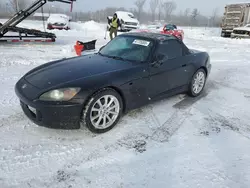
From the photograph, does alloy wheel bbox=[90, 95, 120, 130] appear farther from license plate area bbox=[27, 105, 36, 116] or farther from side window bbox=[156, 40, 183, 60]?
side window bbox=[156, 40, 183, 60]

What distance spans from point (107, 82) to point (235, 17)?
22.3 m

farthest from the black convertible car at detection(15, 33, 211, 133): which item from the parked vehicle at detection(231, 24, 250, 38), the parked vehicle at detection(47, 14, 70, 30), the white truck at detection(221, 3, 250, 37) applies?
the white truck at detection(221, 3, 250, 37)

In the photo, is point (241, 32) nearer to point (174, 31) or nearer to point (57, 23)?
point (174, 31)

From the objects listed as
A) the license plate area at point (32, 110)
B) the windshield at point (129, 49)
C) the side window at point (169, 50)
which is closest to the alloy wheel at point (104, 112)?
the license plate area at point (32, 110)

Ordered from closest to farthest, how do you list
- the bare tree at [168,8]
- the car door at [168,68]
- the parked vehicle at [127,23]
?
the car door at [168,68]
the parked vehicle at [127,23]
the bare tree at [168,8]

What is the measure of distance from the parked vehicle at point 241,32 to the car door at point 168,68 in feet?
57.7

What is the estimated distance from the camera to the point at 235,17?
69.8ft

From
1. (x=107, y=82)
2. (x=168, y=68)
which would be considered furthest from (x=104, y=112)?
(x=168, y=68)

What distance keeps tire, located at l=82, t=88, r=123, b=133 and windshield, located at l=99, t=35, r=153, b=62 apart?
0.92 metres

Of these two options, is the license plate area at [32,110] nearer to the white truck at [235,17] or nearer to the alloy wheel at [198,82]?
the alloy wheel at [198,82]

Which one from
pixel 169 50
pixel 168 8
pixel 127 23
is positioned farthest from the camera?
pixel 168 8

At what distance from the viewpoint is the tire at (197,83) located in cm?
486

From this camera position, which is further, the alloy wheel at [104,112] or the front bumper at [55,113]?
the alloy wheel at [104,112]

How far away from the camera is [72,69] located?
11.4 feet
